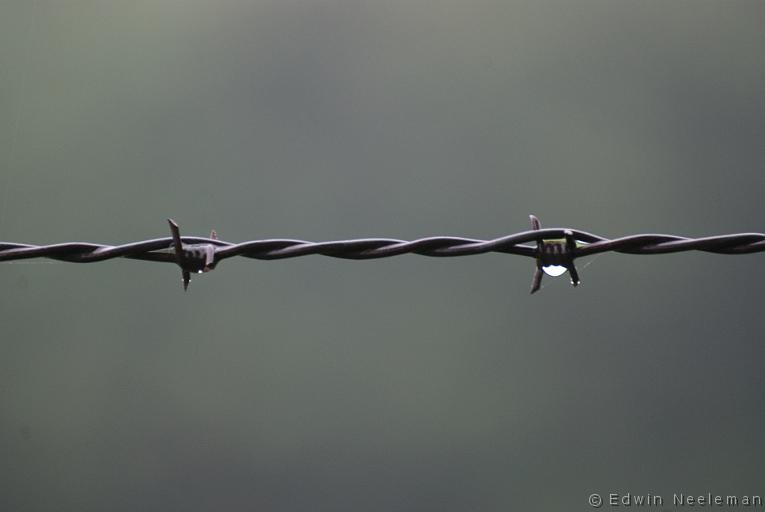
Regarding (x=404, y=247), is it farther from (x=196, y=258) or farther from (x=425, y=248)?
(x=196, y=258)

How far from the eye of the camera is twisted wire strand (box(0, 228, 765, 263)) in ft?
1.62

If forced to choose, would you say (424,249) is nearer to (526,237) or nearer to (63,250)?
(526,237)

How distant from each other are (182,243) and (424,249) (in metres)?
0.19

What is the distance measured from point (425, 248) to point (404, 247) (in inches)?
0.8

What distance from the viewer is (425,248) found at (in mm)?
513

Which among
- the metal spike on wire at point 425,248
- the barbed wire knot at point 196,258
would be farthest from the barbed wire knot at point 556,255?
the barbed wire knot at point 196,258

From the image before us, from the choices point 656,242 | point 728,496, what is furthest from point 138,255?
point 728,496

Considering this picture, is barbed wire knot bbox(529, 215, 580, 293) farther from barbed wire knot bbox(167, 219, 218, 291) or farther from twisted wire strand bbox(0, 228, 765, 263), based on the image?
barbed wire knot bbox(167, 219, 218, 291)

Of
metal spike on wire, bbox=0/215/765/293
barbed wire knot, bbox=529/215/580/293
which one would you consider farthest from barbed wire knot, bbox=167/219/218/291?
barbed wire knot, bbox=529/215/580/293

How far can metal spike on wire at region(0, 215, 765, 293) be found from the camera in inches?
19.5

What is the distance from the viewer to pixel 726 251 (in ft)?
1.63

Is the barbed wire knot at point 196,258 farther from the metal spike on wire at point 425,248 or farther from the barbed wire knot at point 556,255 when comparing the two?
the barbed wire knot at point 556,255

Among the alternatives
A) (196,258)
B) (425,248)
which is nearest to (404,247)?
(425,248)

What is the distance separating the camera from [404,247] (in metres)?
0.50
